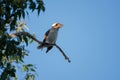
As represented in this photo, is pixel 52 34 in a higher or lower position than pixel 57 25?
lower

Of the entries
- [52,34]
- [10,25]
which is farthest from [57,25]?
[10,25]

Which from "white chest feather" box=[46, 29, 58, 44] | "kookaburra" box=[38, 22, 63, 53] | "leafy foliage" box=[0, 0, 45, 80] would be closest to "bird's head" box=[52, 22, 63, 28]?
"kookaburra" box=[38, 22, 63, 53]

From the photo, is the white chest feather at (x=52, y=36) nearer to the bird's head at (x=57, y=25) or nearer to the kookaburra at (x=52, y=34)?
the kookaburra at (x=52, y=34)

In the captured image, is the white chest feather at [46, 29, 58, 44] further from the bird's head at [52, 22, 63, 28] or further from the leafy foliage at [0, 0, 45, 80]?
the leafy foliage at [0, 0, 45, 80]

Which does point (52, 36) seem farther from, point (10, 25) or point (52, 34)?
point (10, 25)

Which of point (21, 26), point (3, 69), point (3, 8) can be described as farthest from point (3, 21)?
point (21, 26)

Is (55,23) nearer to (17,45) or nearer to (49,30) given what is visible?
(49,30)

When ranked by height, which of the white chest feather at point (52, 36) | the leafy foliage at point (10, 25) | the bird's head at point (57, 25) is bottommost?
the white chest feather at point (52, 36)

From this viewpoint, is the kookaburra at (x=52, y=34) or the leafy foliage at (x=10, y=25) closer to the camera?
the leafy foliage at (x=10, y=25)

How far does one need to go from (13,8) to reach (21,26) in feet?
6.20

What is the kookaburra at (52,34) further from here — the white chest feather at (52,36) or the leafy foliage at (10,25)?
the leafy foliage at (10,25)

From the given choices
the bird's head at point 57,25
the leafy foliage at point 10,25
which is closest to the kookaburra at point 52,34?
the bird's head at point 57,25

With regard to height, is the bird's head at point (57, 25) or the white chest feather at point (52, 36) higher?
the bird's head at point (57, 25)

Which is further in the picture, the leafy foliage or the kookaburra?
the kookaburra
